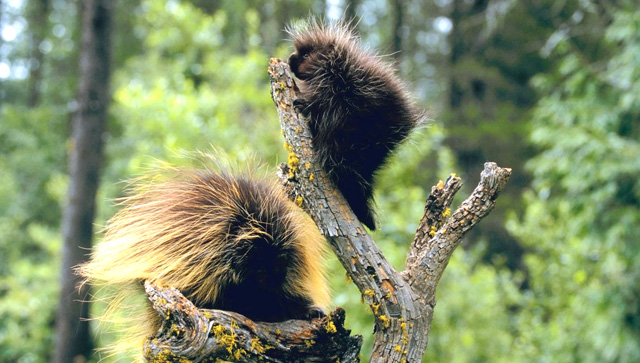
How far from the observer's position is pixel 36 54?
56.6 feet

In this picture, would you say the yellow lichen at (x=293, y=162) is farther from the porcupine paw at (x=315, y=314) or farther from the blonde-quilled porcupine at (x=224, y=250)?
the porcupine paw at (x=315, y=314)

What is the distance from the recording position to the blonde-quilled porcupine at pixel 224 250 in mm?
1660

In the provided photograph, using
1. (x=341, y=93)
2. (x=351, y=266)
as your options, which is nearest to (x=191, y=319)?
(x=351, y=266)

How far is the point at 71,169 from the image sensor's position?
271 inches

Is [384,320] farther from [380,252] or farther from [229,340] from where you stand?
[229,340]

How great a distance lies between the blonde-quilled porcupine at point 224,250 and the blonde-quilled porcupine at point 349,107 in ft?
0.73

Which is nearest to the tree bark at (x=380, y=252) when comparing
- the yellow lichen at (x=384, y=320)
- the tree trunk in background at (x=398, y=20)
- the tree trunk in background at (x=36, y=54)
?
the yellow lichen at (x=384, y=320)

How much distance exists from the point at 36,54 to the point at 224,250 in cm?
1783

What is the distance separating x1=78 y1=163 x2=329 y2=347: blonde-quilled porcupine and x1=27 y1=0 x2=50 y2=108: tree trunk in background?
17.1 meters

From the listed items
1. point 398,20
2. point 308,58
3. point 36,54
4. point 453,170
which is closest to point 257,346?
point 308,58

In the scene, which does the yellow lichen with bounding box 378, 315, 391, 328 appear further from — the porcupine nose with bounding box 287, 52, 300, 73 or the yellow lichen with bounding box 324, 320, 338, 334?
the porcupine nose with bounding box 287, 52, 300, 73

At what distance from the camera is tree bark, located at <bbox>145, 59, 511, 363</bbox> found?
4.92 feet

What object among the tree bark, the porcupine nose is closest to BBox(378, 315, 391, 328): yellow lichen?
the tree bark

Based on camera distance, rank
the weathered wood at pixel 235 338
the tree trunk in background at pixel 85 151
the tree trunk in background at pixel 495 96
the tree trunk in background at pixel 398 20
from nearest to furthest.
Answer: the weathered wood at pixel 235 338 → the tree trunk in background at pixel 85 151 → the tree trunk in background at pixel 398 20 → the tree trunk in background at pixel 495 96
